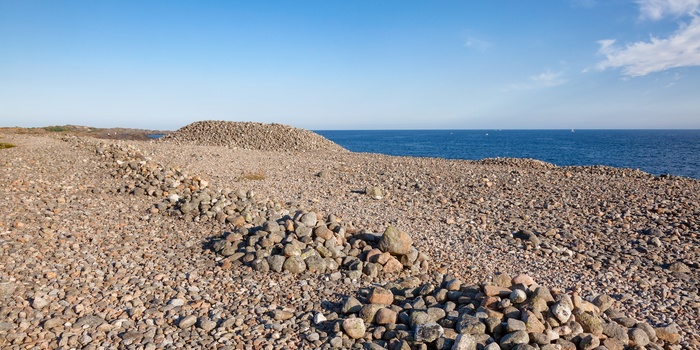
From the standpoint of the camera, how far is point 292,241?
300 inches

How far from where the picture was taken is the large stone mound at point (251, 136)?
31297mm

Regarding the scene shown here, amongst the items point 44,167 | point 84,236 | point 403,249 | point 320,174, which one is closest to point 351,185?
point 320,174

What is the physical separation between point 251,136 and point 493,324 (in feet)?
98.5

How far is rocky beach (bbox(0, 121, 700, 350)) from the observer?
4.97 metres

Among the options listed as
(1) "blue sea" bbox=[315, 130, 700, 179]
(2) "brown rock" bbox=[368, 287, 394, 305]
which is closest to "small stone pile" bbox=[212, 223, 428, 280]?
(2) "brown rock" bbox=[368, 287, 394, 305]

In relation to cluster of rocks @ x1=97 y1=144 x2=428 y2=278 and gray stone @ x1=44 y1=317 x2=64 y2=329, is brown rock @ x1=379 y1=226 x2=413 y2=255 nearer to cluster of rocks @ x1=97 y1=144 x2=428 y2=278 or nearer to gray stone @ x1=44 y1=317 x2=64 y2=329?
cluster of rocks @ x1=97 y1=144 x2=428 y2=278

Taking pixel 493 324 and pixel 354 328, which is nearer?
pixel 493 324

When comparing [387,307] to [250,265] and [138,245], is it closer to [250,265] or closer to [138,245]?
[250,265]

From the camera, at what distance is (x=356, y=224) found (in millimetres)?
10320

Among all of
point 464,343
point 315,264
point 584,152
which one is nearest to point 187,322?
point 315,264

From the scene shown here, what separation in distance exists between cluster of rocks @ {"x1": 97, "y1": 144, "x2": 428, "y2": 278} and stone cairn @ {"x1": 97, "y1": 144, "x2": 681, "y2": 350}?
2 centimetres

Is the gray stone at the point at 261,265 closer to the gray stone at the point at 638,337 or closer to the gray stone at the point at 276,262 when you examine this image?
the gray stone at the point at 276,262

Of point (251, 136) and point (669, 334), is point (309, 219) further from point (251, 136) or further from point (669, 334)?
point (251, 136)

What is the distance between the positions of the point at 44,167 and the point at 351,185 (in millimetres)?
10481
